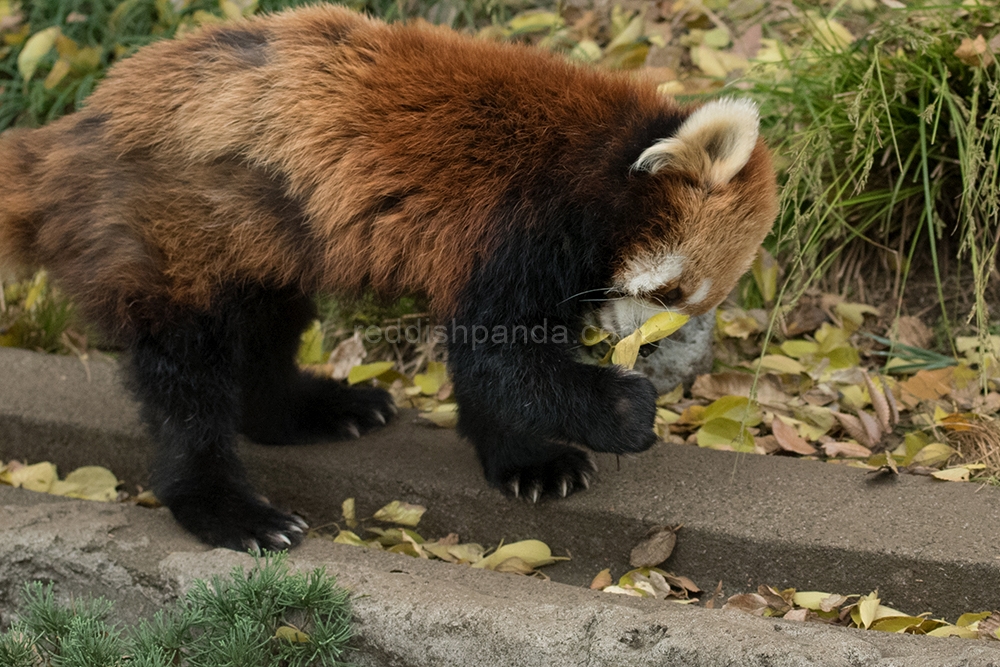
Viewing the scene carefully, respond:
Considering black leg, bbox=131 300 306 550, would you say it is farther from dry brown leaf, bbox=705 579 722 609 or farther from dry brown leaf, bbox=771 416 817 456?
dry brown leaf, bbox=771 416 817 456

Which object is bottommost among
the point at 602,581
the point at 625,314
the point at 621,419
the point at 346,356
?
the point at 346,356

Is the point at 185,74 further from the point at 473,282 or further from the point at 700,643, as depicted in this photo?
the point at 700,643

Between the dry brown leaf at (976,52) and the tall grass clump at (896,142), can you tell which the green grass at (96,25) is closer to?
the tall grass clump at (896,142)

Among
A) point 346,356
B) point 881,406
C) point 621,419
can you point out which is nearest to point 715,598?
point 621,419

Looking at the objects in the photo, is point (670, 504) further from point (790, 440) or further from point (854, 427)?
point (854, 427)

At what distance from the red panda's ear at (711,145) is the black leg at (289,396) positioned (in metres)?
1.45

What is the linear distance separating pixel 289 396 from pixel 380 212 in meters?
1.18

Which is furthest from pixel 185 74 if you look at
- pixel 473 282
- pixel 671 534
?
pixel 671 534

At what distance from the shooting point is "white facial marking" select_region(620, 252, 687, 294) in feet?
9.53

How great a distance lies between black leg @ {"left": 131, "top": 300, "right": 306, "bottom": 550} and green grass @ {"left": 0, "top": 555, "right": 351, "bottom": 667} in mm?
522

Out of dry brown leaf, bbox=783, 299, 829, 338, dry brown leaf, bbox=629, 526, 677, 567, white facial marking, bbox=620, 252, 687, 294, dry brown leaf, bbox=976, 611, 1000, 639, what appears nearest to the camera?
dry brown leaf, bbox=976, 611, 1000, 639

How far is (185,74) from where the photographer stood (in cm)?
316

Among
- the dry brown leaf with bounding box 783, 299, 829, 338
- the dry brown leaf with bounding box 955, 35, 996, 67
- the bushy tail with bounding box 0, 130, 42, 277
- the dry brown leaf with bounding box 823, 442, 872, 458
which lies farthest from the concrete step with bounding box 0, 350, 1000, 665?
the dry brown leaf with bounding box 955, 35, 996, 67

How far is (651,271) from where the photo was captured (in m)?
2.92
